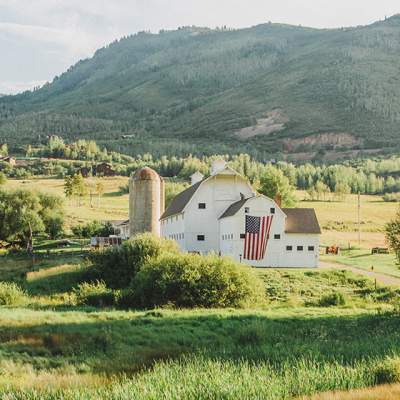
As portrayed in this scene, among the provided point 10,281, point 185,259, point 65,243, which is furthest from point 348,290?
point 65,243

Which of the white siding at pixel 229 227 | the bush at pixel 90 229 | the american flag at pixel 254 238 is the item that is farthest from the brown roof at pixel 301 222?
the bush at pixel 90 229

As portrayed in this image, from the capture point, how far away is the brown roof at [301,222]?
204 ft

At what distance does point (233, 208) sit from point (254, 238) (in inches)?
150

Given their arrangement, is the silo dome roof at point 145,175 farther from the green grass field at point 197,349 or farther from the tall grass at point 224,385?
the tall grass at point 224,385

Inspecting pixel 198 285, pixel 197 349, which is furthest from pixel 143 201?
pixel 197 349

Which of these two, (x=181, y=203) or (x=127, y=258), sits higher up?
(x=181, y=203)

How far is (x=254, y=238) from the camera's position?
6100 centimetres

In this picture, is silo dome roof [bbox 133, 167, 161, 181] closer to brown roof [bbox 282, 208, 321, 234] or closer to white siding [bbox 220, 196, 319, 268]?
white siding [bbox 220, 196, 319, 268]

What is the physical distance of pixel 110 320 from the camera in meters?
33.4

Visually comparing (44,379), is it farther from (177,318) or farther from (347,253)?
(347,253)

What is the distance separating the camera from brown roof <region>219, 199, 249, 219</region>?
6141cm

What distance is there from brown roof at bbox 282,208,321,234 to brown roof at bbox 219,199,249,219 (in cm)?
436

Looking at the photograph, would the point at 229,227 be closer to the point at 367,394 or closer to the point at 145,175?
the point at 145,175

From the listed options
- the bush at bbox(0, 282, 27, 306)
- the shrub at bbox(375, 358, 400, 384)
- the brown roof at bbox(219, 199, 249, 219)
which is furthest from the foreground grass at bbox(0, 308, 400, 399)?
the brown roof at bbox(219, 199, 249, 219)
